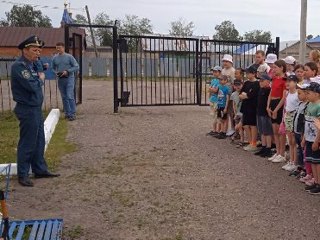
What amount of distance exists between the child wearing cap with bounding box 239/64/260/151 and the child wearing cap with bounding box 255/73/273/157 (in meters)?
0.25

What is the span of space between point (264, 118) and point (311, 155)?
1.96 meters

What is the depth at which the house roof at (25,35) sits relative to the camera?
4819 cm

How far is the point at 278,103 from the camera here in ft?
23.5

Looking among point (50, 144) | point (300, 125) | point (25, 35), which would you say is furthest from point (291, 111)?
point (25, 35)

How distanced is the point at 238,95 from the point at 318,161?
2952 millimetres

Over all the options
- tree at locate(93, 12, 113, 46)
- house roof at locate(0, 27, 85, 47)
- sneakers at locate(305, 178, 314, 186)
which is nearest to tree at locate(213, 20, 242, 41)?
tree at locate(93, 12, 113, 46)

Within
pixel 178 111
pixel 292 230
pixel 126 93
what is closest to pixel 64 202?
pixel 292 230

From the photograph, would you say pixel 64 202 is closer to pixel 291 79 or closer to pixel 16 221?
pixel 16 221

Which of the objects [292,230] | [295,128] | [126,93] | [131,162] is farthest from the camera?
[126,93]

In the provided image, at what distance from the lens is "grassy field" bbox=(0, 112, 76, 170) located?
730 centimetres

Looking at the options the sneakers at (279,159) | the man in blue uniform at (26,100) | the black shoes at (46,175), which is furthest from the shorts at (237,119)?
the man in blue uniform at (26,100)

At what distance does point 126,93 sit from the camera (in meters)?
12.5

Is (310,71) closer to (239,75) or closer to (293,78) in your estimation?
(293,78)

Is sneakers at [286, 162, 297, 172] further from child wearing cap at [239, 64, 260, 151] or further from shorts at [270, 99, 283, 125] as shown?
child wearing cap at [239, 64, 260, 151]
